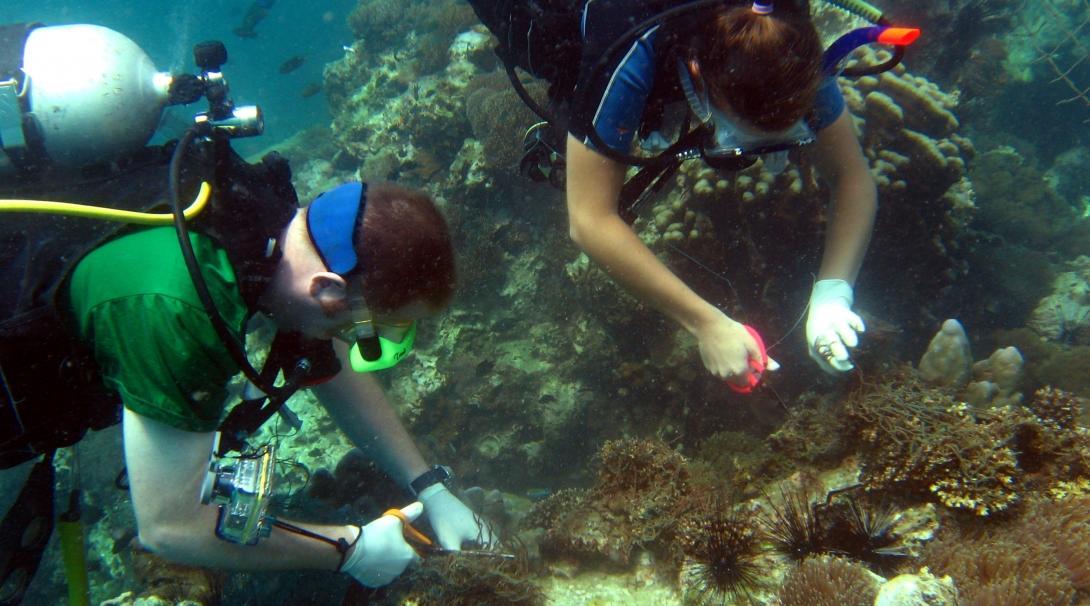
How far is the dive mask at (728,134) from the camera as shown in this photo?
2.01 m

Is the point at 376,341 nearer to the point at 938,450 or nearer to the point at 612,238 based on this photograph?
the point at 612,238

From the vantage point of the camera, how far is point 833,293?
279cm

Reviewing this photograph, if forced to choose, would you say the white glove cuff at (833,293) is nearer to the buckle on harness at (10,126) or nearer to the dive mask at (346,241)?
the dive mask at (346,241)

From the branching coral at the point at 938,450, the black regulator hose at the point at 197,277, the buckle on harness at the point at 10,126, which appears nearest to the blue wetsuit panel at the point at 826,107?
the branching coral at the point at 938,450

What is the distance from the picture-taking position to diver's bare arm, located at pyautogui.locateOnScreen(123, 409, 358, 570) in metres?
1.84

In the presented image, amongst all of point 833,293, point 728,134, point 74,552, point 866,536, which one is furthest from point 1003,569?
point 74,552

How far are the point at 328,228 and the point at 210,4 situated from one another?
8090 centimetres

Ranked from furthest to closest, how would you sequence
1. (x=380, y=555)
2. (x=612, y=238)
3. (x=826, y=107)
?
1. (x=380, y=555)
2. (x=826, y=107)
3. (x=612, y=238)

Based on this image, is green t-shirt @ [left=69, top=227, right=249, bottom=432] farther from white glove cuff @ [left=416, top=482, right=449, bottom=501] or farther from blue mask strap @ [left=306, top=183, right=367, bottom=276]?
white glove cuff @ [left=416, top=482, right=449, bottom=501]

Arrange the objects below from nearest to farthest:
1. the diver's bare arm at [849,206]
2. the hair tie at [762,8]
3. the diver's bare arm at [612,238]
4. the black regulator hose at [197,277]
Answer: the black regulator hose at [197,277] → the hair tie at [762,8] → the diver's bare arm at [612,238] → the diver's bare arm at [849,206]

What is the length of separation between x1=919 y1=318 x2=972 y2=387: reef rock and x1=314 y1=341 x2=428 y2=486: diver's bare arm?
11.5 ft

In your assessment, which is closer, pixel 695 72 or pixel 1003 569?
pixel 695 72

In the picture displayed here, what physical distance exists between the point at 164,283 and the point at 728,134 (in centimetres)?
208

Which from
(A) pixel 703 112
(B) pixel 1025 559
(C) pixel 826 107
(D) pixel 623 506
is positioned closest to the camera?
(A) pixel 703 112
